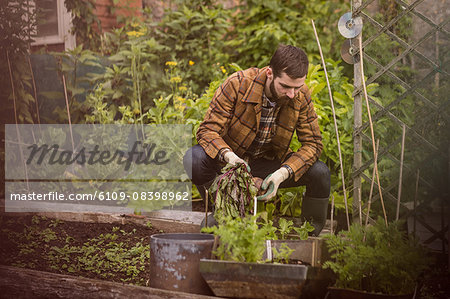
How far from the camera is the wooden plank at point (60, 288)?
2.20 metres

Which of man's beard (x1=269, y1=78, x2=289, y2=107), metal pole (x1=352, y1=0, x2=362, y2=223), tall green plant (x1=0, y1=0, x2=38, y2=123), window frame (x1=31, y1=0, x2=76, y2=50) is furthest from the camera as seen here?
window frame (x1=31, y1=0, x2=76, y2=50)

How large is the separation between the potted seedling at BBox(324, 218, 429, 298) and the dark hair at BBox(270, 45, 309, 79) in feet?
2.87

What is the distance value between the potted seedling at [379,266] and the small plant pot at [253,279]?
0.19m

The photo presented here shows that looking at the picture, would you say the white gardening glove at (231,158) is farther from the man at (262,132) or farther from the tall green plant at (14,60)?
the tall green plant at (14,60)

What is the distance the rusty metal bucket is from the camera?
7.06 feet

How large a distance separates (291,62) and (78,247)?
180cm

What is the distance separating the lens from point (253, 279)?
6.29ft

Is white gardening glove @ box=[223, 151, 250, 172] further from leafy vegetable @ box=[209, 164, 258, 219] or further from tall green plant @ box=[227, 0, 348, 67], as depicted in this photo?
tall green plant @ box=[227, 0, 348, 67]

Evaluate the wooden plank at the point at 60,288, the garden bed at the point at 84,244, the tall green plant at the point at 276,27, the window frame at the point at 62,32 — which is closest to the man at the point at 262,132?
the garden bed at the point at 84,244

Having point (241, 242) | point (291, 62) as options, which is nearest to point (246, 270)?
point (241, 242)

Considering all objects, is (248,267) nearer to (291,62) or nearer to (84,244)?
(291,62)

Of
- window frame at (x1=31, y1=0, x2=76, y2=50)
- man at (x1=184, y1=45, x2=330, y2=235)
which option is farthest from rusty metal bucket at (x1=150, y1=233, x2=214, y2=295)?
window frame at (x1=31, y1=0, x2=76, y2=50)

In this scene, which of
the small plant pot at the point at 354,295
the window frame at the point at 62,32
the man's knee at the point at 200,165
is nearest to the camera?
the small plant pot at the point at 354,295

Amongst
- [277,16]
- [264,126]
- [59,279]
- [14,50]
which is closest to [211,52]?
[277,16]
